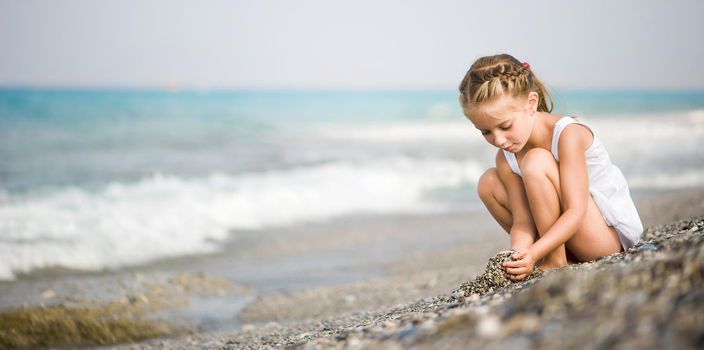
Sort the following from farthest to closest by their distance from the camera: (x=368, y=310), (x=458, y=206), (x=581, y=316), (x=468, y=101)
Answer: (x=458, y=206)
(x=368, y=310)
(x=468, y=101)
(x=581, y=316)

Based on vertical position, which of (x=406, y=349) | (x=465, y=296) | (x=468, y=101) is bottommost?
(x=465, y=296)

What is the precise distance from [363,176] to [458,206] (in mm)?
3236

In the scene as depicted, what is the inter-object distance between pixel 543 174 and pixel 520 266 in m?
0.53

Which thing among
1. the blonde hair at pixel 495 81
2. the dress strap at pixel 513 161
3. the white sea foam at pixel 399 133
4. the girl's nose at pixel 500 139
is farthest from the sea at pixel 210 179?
the girl's nose at pixel 500 139

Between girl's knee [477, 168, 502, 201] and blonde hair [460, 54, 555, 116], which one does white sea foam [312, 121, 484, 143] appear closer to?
girl's knee [477, 168, 502, 201]

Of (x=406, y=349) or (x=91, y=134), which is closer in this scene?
(x=406, y=349)

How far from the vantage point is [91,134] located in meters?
21.9

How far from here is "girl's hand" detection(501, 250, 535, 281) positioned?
3355 mm

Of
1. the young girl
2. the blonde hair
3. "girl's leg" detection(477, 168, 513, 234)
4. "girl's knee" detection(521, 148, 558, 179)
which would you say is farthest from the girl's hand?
the blonde hair

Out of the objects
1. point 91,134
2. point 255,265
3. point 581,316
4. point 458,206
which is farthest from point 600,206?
point 91,134

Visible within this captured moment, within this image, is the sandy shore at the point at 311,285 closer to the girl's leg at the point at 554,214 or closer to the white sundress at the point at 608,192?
the girl's leg at the point at 554,214

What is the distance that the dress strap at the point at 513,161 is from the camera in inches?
143

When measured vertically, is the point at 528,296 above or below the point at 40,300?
above

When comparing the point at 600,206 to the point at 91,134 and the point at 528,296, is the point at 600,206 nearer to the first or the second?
the point at 528,296
